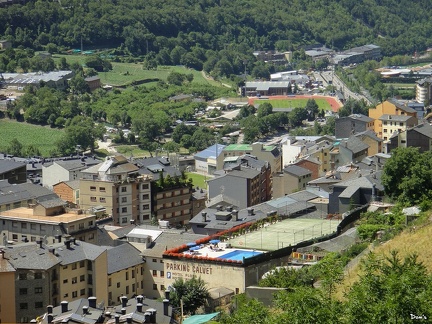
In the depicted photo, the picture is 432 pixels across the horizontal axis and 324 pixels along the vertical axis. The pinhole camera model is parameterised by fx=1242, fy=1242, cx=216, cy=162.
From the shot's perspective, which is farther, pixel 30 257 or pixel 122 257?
pixel 122 257

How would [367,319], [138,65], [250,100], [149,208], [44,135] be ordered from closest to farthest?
1. [367,319]
2. [149,208]
3. [44,135]
4. [250,100]
5. [138,65]

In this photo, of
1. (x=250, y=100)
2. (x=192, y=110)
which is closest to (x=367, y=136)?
(x=192, y=110)

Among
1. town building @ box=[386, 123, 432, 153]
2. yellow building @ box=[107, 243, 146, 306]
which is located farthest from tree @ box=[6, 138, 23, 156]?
yellow building @ box=[107, 243, 146, 306]

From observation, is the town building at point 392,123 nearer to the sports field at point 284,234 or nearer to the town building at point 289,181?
the town building at point 289,181

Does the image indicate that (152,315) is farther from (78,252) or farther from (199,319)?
(78,252)

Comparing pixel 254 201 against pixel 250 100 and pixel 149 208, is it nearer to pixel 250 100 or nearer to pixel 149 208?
pixel 149 208

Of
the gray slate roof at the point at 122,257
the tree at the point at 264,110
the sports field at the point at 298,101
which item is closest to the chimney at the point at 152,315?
the gray slate roof at the point at 122,257

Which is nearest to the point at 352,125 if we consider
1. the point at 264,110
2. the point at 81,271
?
the point at 264,110
